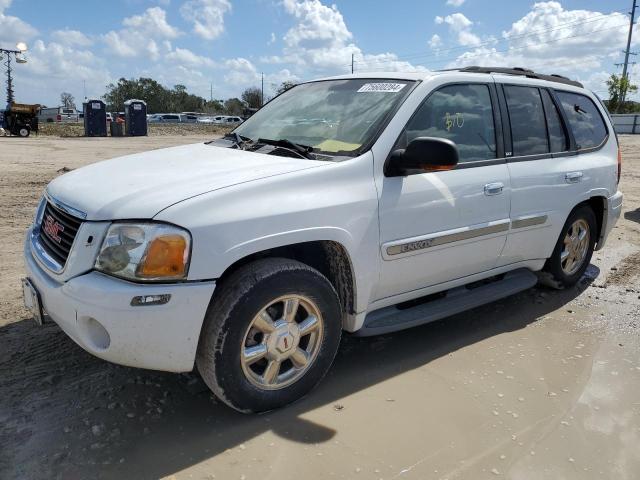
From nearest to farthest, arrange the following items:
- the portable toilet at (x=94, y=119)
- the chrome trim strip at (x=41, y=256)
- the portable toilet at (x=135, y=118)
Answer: the chrome trim strip at (x=41, y=256), the portable toilet at (x=94, y=119), the portable toilet at (x=135, y=118)

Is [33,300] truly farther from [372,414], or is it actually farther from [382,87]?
[382,87]

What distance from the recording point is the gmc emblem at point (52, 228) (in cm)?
282

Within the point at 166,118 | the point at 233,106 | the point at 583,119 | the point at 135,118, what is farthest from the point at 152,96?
the point at 583,119

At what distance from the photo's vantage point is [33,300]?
9.33 feet

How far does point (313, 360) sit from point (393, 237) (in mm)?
831

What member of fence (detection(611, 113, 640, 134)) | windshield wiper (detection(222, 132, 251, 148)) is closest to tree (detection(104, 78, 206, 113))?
fence (detection(611, 113, 640, 134))

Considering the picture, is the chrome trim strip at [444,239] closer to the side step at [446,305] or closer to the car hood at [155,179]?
the side step at [446,305]

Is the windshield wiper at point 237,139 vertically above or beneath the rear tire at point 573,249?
above

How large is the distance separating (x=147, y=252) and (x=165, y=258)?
3.2 inches

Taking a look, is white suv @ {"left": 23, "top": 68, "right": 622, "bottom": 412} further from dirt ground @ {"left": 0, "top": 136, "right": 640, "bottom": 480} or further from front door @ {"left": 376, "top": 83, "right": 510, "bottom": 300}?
dirt ground @ {"left": 0, "top": 136, "right": 640, "bottom": 480}

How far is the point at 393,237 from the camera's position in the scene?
317 centimetres

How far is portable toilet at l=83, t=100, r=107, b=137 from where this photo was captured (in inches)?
1284

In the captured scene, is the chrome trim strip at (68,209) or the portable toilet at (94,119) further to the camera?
the portable toilet at (94,119)

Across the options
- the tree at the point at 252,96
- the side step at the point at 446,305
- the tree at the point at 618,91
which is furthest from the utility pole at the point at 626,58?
the side step at the point at 446,305
